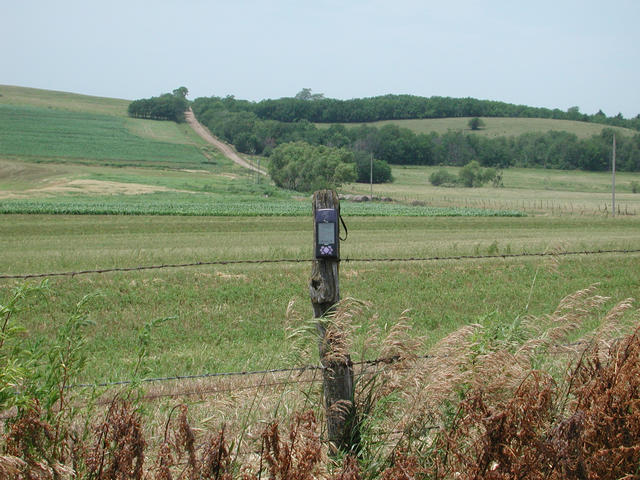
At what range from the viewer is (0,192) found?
6931cm

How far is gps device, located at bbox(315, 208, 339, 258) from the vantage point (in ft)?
13.9

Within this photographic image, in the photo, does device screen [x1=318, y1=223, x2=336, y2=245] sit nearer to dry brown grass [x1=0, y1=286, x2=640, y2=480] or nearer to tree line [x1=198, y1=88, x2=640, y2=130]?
dry brown grass [x1=0, y1=286, x2=640, y2=480]

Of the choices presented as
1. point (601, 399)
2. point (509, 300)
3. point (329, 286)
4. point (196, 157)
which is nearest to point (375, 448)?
point (329, 286)

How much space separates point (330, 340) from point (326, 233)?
709mm

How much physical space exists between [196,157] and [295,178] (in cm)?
3189

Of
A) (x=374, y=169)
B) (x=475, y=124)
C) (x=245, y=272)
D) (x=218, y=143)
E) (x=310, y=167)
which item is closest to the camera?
(x=245, y=272)

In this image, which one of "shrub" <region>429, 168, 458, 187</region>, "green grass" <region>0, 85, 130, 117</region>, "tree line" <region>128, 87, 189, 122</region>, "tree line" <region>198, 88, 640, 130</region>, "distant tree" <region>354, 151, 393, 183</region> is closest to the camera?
"distant tree" <region>354, 151, 393, 183</region>

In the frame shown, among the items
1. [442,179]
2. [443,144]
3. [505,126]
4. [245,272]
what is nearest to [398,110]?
[505,126]

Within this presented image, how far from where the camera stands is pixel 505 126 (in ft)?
544

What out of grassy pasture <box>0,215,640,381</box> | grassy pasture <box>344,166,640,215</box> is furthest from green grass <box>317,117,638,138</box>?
grassy pasture <box>0,215,640,381</box>

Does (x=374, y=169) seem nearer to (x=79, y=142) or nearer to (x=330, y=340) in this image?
(x=79, y=142)

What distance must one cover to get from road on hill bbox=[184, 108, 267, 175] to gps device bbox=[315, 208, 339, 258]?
356ft

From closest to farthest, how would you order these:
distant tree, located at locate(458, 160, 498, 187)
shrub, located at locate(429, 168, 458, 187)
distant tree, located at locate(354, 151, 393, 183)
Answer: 1. distant tree, located at locate(354, 151, 393, 183)
2. distant tree, located at locate(458, 160, 498, 187)
3. shrub, located at locate(429, 168, 458, 187)

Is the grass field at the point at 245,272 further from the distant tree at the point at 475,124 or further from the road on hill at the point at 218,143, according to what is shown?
the distant tree at the point at 475,124
